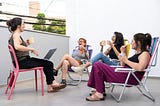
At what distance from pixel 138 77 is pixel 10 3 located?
25.6ft

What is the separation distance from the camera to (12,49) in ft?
13.1

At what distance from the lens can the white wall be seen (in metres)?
6.51

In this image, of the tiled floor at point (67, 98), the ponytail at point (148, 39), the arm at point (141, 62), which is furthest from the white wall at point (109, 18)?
the arm at point (141, 62)

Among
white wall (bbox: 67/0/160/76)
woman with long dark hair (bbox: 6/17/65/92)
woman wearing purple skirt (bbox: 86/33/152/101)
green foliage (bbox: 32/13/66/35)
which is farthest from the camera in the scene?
green foliage (bbox: 32/13/66/35)

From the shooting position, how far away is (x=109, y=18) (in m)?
7.02

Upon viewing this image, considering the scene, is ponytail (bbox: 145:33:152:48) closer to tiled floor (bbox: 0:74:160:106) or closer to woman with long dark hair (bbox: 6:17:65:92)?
tiled floor (bbox: 0:74:160:106)

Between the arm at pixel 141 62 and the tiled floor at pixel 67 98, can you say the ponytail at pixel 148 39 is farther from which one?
the tiled floor at pixel 67 98

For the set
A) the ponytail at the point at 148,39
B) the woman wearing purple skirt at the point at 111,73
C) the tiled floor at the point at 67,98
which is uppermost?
the ponytail at the point at 148,39

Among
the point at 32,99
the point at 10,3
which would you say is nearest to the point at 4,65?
the point at 32,99

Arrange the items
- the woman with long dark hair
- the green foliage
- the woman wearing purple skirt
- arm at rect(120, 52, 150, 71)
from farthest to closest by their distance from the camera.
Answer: the green foliage, the woman with long dark hair, the woman wearing purple skirt, arm at rect(120, 52, 150, 71)

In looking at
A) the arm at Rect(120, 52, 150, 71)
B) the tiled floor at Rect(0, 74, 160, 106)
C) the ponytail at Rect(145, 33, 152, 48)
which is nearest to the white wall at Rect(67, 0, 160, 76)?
the tiled floor at Rect(0, 74, 160, 106)

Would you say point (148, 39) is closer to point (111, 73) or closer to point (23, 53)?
point (111, 73)

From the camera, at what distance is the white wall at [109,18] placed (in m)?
6.51

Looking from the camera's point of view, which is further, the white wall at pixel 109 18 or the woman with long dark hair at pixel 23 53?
the white wall at pixel 109 18
